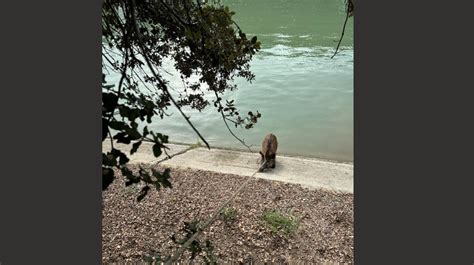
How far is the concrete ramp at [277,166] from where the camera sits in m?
5.36

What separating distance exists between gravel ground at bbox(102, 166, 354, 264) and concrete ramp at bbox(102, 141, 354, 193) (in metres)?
0.29

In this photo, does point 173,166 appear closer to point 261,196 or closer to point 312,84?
point 261,196

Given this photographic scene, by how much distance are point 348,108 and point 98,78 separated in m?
8.34

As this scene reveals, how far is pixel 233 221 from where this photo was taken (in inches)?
164

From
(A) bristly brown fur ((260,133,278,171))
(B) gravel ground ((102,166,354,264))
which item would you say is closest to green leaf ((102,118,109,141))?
(B) gravel ground ((102,166,354,264))

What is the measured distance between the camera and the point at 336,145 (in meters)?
7.07

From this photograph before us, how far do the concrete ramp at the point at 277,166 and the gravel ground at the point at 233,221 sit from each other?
0.96 feet

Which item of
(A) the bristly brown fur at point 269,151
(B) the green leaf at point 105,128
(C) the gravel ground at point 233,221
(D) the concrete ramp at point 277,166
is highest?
(B) the green leaf at point 105,128

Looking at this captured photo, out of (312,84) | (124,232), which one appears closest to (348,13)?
(124,232)

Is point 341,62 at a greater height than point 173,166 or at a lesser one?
greater

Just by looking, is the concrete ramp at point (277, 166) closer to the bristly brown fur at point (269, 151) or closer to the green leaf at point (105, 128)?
the bristly brown fur at point (269, 151)

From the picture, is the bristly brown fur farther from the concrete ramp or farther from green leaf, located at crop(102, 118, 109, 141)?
green leaf, located at crop(102, 118, 109, 141)

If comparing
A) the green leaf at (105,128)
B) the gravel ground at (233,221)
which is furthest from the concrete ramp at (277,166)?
the green leaf at (105,128)

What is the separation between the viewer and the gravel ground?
A: 3.71 meters
